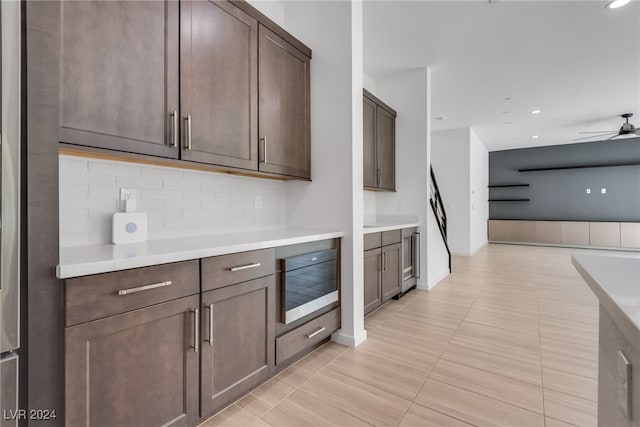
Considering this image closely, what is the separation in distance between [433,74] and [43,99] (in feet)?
14.6

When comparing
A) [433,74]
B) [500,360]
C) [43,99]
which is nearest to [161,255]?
[43,99]

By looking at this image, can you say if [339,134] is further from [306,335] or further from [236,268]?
[306,335]

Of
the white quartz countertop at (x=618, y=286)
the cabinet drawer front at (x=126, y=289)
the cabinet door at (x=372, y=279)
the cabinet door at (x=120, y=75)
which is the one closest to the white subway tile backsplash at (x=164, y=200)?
the cabinet door at (x=120, y=75)

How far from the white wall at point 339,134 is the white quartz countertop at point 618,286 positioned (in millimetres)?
1481

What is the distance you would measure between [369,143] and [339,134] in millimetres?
1235

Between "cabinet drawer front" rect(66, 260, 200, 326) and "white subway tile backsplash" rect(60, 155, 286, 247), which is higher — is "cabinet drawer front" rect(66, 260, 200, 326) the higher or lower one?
the lower one

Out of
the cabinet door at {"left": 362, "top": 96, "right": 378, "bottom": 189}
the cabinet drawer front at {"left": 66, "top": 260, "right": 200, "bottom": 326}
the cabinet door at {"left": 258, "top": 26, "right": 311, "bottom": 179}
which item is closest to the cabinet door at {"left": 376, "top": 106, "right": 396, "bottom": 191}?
the cabinet door at {"left": 362, "top": 96, "right": 378, "bottom": 189}

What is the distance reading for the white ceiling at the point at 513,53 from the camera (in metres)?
2.89

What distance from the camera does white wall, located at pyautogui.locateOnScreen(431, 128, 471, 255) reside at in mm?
6953

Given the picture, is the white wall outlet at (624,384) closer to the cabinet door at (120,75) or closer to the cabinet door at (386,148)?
the cabinet door at (120,75)

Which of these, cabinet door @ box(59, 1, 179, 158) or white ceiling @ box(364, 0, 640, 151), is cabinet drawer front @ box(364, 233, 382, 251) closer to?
cabinet door @ box(59, 1, 179, 158)

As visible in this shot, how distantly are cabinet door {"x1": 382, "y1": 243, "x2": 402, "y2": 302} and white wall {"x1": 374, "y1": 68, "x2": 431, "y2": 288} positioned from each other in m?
0.68

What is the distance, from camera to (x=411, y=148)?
4.14m

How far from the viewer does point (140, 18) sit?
1.45m
